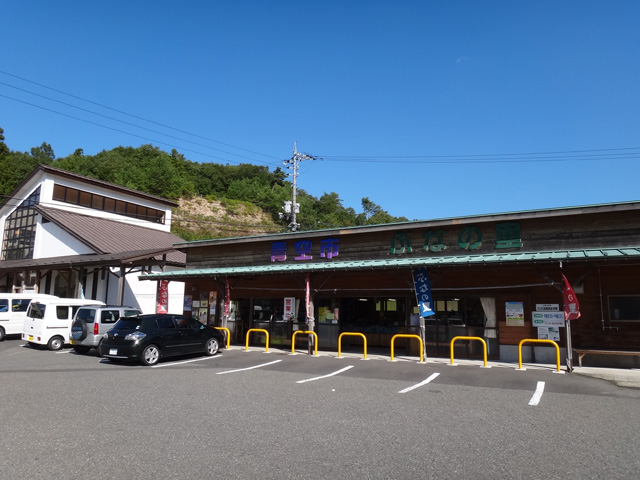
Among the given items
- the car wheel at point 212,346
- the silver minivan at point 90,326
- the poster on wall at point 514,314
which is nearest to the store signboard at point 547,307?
the poster on wall at point 514,314

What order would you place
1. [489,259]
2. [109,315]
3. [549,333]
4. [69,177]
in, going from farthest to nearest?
[69,177]
[109,315]
[549,333]
[489,259]

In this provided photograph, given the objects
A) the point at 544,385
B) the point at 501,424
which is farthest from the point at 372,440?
the point at 544,385

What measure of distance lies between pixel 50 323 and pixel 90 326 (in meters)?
2.24

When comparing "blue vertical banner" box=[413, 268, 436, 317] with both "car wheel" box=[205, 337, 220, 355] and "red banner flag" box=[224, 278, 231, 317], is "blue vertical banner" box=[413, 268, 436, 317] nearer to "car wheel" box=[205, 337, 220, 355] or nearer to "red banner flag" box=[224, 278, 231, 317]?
"car wheel" box=[205, 337, 220, 355]

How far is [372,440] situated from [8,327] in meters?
19.1

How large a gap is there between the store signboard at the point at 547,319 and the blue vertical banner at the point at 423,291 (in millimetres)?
3117

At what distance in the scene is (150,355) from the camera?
12.1m

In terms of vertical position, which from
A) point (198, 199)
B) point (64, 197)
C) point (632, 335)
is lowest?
point (632, 335)

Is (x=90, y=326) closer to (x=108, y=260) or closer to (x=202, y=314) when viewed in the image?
(x=202, y=314)

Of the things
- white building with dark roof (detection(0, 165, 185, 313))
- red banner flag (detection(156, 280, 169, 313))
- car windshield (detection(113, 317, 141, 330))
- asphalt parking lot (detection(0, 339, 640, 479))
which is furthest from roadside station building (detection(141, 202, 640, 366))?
white building with dark roof (detection(0, 165, 185, 313))

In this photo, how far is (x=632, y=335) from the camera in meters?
12.0

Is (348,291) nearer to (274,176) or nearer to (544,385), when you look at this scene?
(544,385)

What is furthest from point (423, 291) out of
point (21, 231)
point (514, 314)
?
point (21, 231)

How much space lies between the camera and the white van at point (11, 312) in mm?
18141
